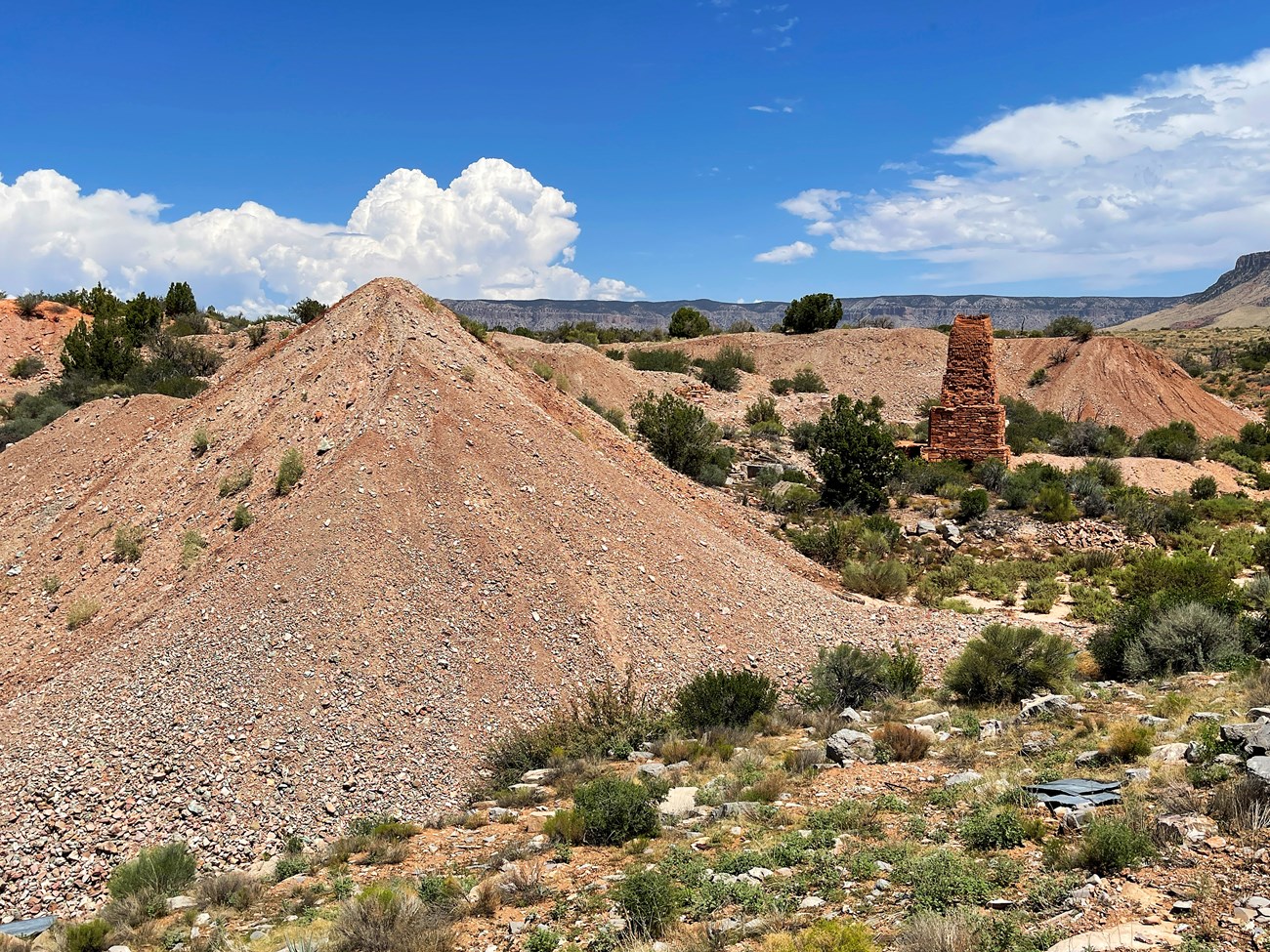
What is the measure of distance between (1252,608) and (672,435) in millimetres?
13068

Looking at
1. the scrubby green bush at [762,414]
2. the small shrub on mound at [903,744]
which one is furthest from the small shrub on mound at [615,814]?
the scrubby green bush at [762,414]

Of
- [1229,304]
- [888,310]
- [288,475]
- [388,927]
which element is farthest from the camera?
[888,310]

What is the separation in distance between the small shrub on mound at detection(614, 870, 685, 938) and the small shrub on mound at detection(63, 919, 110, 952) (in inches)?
140

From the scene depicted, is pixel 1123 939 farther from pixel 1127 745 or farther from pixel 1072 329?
pixel 1072 329

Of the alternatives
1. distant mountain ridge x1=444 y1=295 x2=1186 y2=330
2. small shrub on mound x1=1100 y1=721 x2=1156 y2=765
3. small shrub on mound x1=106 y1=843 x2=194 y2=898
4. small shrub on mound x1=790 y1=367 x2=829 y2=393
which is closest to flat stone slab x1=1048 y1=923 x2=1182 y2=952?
small shrub on mound x1=1100 y1=721 x2=1156 y2=765

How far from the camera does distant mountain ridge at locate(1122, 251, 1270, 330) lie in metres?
128

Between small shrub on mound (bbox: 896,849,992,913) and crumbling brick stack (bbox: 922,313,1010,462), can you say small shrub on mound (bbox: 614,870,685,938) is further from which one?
crumbling brick stack (bbox: 922,313,1010,462)

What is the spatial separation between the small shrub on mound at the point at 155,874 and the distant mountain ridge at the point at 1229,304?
147 metres

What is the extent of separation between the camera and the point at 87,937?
557 centimetres

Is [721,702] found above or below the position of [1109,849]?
below

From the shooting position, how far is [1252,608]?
11.8 meters

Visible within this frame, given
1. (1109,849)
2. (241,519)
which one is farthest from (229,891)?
(1109,849)

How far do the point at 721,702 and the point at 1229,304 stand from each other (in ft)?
572

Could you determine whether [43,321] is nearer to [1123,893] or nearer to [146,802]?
[146,802]
